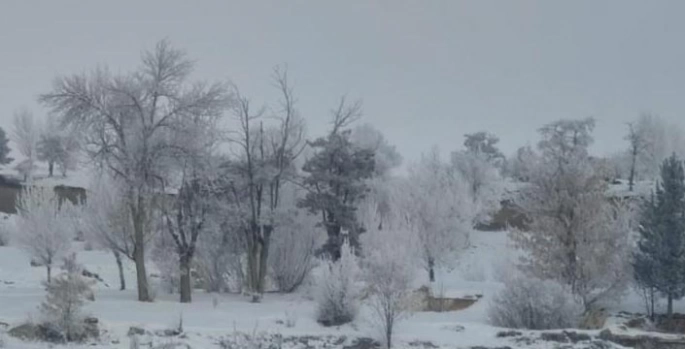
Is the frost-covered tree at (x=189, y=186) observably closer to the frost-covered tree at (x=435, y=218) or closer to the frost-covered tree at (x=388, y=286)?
the frost-covered tree at (x=388, y=286)

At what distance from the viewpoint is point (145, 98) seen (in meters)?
27.2

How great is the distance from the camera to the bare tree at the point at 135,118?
26672 millimetres

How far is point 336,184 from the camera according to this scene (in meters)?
35.4

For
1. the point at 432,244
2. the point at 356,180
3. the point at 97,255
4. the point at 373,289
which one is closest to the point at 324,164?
the point at 356,180

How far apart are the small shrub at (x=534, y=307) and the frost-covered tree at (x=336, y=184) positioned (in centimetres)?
1249

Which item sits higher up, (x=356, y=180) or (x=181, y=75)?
(x=181, y=75)

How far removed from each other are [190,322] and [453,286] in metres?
20.2

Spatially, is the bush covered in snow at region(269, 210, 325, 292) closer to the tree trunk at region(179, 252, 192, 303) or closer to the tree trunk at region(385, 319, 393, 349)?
the tree trunk at region(179, 252, 192, 303)

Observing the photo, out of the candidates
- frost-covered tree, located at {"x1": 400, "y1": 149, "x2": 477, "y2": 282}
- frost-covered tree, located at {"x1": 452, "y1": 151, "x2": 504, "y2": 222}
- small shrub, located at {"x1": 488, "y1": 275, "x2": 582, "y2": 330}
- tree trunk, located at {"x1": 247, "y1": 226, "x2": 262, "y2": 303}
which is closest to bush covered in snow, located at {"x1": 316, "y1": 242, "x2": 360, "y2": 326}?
small shrub, located at {"x1": 488, "y1": 275, "x2": 582, "y2": 330}

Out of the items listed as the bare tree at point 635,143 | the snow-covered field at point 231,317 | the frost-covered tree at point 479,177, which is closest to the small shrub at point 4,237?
the snow-covered field at point 231,317

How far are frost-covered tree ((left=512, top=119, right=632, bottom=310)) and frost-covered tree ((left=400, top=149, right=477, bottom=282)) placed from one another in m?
7.40

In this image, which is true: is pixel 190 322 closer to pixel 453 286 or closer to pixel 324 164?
pixel 324 164

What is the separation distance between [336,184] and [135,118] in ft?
36.0

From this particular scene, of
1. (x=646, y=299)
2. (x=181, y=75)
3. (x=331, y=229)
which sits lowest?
(x=646, y=299)
